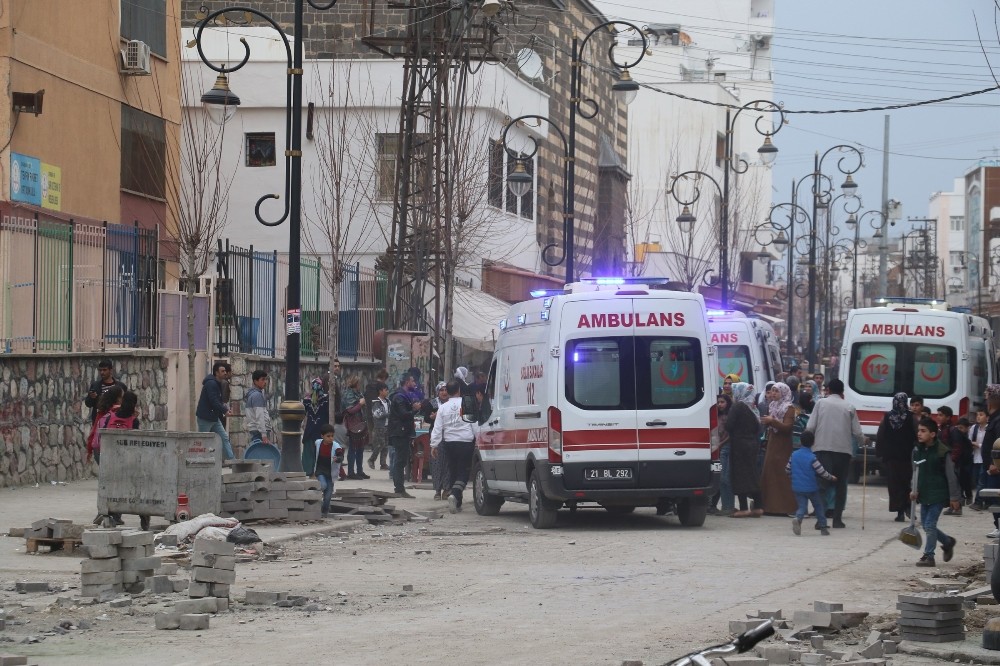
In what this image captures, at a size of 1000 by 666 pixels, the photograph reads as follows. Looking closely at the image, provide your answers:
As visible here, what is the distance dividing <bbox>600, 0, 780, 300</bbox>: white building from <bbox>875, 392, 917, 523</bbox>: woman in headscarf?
178 ft

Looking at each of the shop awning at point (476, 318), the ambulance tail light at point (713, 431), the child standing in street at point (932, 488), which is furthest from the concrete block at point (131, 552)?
the shop awning at point (476, 318)

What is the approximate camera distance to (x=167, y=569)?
40.0 ft

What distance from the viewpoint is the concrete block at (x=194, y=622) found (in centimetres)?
948

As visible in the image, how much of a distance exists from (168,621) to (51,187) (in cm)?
1905

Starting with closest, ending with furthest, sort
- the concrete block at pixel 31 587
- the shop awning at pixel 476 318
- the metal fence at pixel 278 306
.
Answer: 1. the concrete block at pixel 31 587
2. the metal fence at pixel 278 306
3. the shop awning at pixel 476 318

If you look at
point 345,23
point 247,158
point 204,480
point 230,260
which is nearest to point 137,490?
point 204,480

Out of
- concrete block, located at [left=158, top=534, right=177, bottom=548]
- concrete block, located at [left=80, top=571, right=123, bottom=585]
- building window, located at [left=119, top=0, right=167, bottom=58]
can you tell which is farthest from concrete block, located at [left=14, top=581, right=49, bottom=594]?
building window, located at [left=119, top=0, right=167, bottom=58]

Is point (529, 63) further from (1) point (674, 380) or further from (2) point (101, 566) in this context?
(2) point (101, 566)

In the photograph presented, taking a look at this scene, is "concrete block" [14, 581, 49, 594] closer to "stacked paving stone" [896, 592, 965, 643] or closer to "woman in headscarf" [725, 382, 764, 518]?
"stacked paving stone" [896, 592, 965, 643]

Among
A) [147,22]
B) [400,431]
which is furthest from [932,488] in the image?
[147,22]

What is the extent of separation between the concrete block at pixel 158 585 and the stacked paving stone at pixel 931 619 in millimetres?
5052

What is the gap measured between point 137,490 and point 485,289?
92.3ft

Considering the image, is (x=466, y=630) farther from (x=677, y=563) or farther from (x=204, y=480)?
(x=204, y=480)

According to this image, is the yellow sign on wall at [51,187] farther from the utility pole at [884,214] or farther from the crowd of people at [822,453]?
the utility pole at [884,214]
